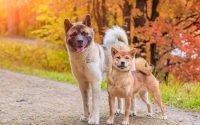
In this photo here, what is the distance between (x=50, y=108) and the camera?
8320 millimetres

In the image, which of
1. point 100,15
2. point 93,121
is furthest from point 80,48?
point 100,15

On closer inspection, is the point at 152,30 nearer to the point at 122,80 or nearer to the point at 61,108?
the point at 61,108

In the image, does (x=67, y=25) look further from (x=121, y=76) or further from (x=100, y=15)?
(x=100, y=15)

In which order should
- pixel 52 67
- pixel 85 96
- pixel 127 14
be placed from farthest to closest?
pixel 52 67
pixel 127 14
pixel 85 96

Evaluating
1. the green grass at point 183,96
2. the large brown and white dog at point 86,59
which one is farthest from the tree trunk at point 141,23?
the large brown and white dog at point 86,59

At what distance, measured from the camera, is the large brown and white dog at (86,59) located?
6.33 metres

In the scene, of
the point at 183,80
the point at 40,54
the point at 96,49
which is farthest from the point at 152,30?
the point at 40,54

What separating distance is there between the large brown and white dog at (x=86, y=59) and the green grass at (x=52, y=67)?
2660mm

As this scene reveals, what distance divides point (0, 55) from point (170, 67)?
1087cm

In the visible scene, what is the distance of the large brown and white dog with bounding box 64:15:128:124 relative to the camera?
6.33m

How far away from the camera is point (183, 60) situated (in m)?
13.8

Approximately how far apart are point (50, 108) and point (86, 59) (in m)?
2.08

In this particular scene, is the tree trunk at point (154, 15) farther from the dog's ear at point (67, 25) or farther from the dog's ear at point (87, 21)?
the dog's ear at point (67, 25)

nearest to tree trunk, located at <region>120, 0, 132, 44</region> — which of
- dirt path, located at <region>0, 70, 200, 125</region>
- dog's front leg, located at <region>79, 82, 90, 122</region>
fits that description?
dirt path, located at <region>0, 70, 200, 125</region>
